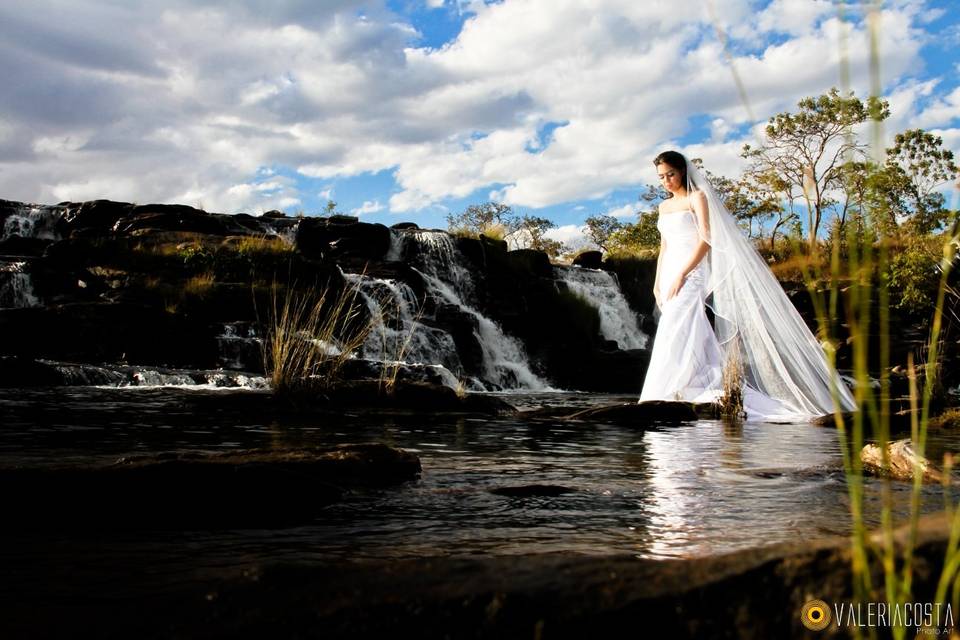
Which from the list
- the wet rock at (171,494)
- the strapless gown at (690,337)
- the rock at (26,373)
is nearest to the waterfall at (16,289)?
the rock at (26,373)

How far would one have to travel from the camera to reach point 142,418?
9.28 metres

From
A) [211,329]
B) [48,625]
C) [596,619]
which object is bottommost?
[48,625]

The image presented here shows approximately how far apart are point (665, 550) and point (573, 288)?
23.9 m

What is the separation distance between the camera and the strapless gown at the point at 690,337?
394 inches

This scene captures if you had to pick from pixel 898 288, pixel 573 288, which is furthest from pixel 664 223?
pixel 898 288

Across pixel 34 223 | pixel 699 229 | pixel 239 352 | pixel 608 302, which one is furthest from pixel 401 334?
pixel 34 223

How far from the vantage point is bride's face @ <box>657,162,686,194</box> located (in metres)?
9.52

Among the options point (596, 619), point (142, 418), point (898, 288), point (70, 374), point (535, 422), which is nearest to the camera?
point (596, 619)

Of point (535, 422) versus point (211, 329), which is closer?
point (535, 422)

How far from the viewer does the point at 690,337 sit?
1016cm

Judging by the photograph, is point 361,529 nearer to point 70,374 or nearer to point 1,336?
point 70,374

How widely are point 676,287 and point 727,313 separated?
2.16ft

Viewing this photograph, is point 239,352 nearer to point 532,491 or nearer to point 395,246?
point 395,246

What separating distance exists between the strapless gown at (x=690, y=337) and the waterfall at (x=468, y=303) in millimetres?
10546
